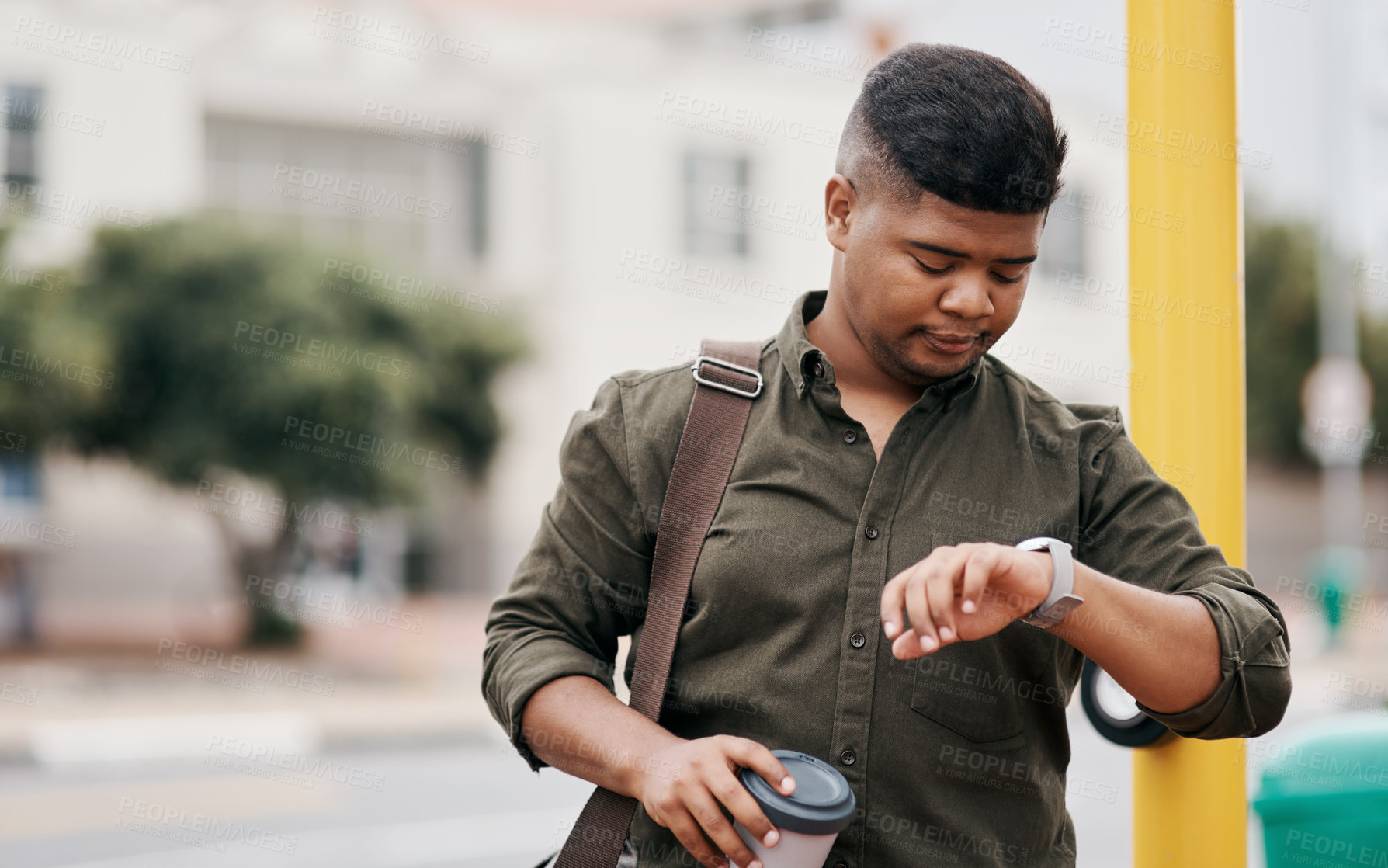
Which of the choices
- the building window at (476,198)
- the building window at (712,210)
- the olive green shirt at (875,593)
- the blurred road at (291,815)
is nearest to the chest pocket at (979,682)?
the olive green shirt at (875,593)

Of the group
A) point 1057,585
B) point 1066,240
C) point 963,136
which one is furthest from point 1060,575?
point 1066,240

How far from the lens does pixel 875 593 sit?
1.48m

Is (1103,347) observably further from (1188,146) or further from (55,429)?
(1188,146)

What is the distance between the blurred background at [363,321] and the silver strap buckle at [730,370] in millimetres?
7087

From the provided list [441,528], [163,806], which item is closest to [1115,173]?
[441,528]

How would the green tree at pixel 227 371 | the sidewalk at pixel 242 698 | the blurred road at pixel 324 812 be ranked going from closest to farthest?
the blurred road at pixel 324 812 → the sidewalk at pixel 242 698 → the green tree at pixel 227 371

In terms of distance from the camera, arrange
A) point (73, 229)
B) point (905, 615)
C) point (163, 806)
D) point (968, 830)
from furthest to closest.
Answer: point (73, 229), point (163, 806), point (968, 830), point (905, 615)

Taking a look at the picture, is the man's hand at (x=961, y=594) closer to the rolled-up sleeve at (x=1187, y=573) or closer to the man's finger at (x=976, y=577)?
the man's finger at (x=976, y=577)

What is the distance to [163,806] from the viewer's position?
776 centimetres

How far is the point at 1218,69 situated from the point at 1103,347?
1712 cm

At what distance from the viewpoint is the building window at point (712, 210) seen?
51.8 ft

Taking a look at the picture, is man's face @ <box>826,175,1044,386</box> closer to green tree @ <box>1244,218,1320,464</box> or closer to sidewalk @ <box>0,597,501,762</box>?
sidewalk @ <box>0,597,501,762</box>

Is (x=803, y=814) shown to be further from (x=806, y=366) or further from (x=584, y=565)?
(x=806, y=366)

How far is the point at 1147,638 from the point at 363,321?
12.2m
